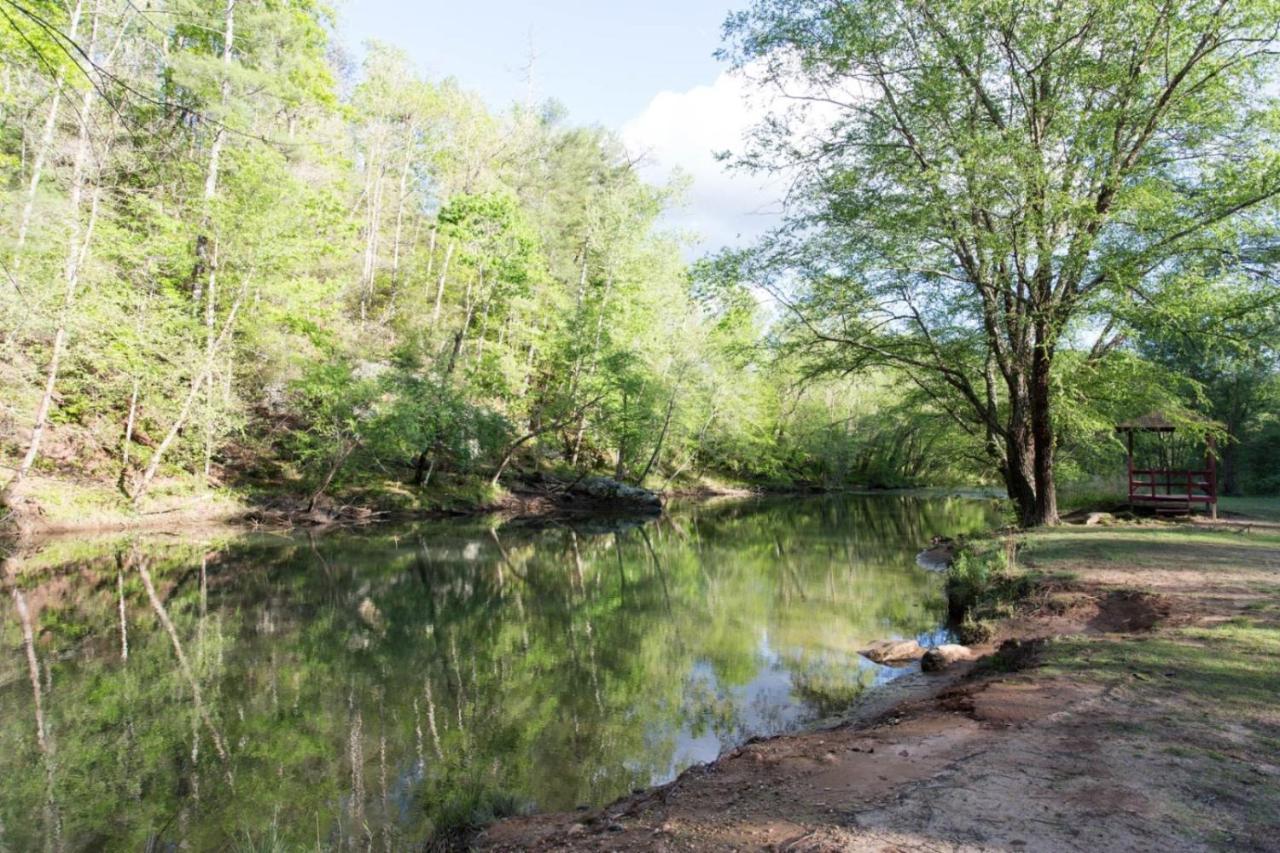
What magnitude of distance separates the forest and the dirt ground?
465 cm

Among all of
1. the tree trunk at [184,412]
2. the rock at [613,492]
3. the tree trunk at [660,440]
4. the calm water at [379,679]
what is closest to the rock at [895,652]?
the calm water at [379,679]

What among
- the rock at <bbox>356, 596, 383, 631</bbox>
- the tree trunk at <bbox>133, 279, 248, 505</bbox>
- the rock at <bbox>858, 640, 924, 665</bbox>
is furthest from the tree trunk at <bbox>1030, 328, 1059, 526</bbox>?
the tree trunk at <bbox>133, 279, 248, 505</bbox>

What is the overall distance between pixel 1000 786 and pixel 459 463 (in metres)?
27.6

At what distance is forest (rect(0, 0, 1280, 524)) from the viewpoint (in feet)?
39.7

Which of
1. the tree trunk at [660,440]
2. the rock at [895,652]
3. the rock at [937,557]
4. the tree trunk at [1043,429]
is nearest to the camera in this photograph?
the rock at [895,652]

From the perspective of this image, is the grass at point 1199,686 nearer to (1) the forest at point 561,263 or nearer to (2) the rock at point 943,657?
(2) the rock at point 943,657

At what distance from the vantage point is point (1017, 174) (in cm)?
1141

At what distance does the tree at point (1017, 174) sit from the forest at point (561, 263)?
0.08 meters

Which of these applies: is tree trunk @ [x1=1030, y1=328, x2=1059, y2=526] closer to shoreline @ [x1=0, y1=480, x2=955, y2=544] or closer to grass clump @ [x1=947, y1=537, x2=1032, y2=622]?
grass clump @ [x1=947, y1=537, x2=1032, y2=622]

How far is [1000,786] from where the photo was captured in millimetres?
4082

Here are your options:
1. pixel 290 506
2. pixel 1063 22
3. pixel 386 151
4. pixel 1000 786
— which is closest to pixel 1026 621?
pixel 1000 786

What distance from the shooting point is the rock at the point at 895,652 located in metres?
9.38

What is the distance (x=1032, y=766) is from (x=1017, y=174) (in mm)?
10272

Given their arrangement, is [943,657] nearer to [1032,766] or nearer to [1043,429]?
[1032,766]
